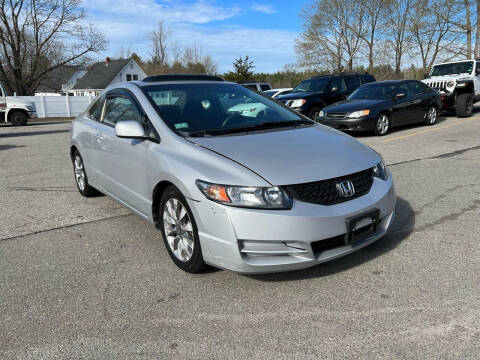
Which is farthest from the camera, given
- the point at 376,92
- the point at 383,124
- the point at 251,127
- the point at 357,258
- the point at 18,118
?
the point at 18,118

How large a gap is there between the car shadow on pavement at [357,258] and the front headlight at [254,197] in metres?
0.72

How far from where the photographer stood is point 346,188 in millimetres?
3025

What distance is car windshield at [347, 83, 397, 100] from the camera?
38.8 ft

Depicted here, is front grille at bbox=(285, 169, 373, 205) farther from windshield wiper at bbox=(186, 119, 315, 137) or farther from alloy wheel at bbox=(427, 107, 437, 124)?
alloy wheel at bbox=(427, 107, 437, 124)

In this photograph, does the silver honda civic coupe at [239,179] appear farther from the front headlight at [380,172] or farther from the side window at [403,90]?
the side window at [403,90]

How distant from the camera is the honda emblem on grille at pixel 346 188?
2986 millimetres

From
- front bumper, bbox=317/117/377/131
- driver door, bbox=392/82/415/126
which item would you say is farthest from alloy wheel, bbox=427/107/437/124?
front bumper, bbox=317/117/377/131

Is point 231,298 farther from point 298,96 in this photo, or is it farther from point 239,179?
point 298,96

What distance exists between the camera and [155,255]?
374 centimetres

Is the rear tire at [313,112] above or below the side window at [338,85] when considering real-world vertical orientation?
below

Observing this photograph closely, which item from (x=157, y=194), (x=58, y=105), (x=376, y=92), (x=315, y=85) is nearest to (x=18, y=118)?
(x=58, y=105)

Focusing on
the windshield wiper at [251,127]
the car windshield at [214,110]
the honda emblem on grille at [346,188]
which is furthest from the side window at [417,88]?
the honda emblem on grille at [346,188]

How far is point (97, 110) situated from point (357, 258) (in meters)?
3.55

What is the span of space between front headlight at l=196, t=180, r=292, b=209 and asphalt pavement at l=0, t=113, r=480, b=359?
0.69 metres
